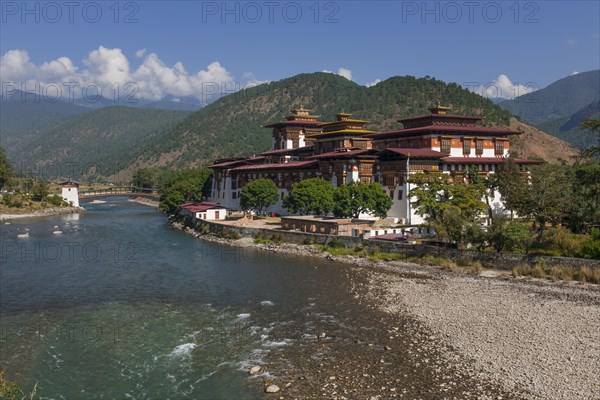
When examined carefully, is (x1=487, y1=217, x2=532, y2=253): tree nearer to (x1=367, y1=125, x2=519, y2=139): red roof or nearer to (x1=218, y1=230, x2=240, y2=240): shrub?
(x1=367, y1=125, x2=519, y2=139): red roof

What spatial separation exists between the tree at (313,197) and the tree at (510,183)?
2368 cm

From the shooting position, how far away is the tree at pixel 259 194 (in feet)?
309

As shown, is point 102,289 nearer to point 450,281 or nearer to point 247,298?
point 247,298

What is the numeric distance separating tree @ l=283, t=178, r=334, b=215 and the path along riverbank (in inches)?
1126

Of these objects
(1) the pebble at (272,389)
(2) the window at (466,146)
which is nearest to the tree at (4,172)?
(2) the window at (466,146)

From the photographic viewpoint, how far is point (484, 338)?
34.2 meters

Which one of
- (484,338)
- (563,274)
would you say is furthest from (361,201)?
(484,338)

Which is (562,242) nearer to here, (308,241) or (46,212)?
(308,241)

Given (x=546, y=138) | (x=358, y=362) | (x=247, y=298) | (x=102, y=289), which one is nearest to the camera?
(x=358, y=362)

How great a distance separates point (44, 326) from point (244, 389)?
18250 millimetres

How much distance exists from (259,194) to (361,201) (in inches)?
950

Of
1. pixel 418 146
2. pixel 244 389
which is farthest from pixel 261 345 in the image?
pixel 418 146

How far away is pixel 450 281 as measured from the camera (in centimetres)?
5059

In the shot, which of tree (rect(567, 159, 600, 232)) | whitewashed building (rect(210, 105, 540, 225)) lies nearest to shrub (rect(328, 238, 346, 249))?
whitewashed building (rect(210, 105, 540, 225))
